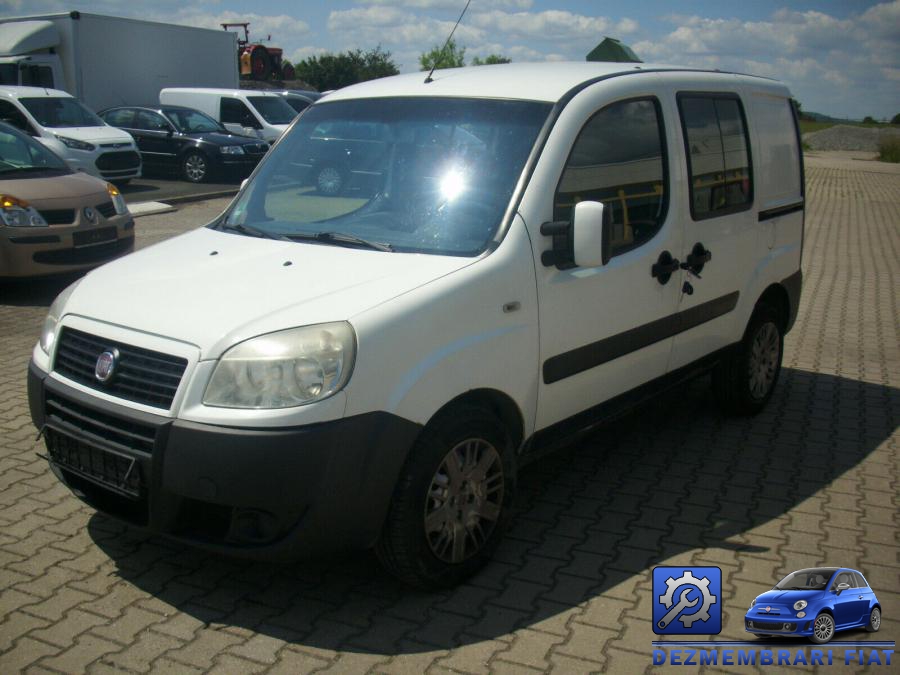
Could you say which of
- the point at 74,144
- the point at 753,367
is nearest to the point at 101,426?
the point at 753,367

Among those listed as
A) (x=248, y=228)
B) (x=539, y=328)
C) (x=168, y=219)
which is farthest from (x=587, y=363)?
(x=168, y=219)

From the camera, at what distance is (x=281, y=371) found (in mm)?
3180

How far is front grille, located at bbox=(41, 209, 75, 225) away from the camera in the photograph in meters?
8.68

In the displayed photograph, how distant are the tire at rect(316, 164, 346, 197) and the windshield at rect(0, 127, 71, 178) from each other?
5.87 meters

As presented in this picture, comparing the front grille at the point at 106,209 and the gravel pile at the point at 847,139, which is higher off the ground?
the gravel pile at the point at 847,139

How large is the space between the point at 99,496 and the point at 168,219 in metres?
12.5

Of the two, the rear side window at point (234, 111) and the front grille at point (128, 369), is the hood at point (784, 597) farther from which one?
the rear side window at point (234, 111)

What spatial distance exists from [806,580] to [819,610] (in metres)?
0.21

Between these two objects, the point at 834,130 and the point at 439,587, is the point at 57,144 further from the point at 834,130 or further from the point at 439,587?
the point at 834,130

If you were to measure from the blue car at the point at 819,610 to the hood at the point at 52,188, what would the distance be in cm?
742

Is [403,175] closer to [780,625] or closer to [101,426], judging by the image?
[101,426]

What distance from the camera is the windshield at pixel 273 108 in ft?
73.3

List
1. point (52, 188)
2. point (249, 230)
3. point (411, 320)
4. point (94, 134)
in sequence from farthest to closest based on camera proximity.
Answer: point (94, 134), point (52, 188), point (249, 230), point (411, 320)

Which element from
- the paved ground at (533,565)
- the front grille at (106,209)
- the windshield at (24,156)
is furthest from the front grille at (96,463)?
the windshield at (24,156)
